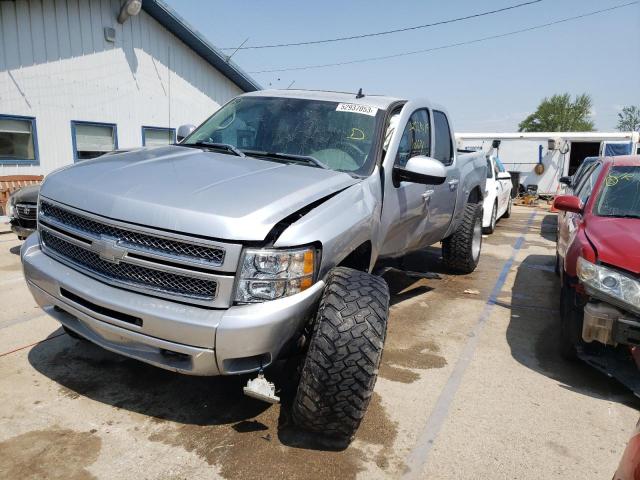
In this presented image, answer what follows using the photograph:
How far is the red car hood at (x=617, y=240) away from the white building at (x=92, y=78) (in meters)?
10.2

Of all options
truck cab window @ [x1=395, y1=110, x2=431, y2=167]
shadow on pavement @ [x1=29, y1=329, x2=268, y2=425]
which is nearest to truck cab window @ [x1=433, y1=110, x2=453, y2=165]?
truck cab window @ [x1=395, y1=110, x2=431, y2=167]

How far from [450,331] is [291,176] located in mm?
2522

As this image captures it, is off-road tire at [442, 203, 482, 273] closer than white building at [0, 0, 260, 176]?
Yes

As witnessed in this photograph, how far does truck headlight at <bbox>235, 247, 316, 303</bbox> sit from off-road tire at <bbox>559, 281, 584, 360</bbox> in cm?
239

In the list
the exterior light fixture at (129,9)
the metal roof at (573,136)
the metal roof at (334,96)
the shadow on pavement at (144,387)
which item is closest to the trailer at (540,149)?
the metal roof at (573,136)

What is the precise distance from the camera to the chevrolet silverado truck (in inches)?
93.9

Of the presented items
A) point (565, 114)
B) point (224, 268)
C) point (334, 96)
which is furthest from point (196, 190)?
point (565, 114)

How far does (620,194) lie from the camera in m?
4.48

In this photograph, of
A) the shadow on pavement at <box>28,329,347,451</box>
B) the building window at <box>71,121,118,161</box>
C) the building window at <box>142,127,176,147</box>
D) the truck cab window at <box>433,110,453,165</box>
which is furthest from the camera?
the building window at <box>142,127,176,147</box>

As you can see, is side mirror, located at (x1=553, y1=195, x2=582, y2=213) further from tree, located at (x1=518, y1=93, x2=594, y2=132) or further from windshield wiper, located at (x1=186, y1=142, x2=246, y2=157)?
tree, located at (x1=518, y1=93, x2=594, y2=132)

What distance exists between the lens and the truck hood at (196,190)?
94.0 inches

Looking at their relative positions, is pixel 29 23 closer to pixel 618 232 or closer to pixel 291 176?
pixel 291 176

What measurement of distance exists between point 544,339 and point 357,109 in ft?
9.02

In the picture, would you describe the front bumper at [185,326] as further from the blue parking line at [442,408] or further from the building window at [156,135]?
the building window at [156,135]
